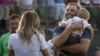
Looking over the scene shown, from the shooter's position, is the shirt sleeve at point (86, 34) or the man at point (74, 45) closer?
the man at point (74, 45)

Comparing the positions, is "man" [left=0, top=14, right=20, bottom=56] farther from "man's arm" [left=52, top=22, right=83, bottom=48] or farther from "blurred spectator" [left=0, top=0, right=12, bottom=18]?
"blurred spectator" [left=0, top=0, right=12, bottom=18]

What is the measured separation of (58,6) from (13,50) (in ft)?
15.7

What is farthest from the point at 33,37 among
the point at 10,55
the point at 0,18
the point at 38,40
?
Result: the point at 0,18

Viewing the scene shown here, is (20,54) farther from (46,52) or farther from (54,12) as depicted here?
(54,12)

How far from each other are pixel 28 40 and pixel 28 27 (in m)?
0.21

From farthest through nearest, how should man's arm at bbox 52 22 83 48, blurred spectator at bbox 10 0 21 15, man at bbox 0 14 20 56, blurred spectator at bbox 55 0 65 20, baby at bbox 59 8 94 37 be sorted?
blurred spectator at bbox 10 0 21 15, blurred spectator at bbox 55 0 65 20, man at bbox 0 14 20 56, baby at bbox 59 8 94 37, man's arm at bbox 52 22 83 48

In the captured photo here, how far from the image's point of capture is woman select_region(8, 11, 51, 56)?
7.07m

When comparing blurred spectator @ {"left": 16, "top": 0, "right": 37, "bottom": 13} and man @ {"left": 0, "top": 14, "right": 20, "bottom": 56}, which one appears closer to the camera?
man @ {"left": 0, "top": 14, "right": 20, "bottom": 56}

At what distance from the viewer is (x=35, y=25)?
23.5ft

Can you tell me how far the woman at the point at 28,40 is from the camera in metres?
7.07

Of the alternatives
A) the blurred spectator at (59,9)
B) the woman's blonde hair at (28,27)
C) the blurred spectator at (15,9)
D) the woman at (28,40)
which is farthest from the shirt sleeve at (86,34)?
the blurred spectator at (15,9)

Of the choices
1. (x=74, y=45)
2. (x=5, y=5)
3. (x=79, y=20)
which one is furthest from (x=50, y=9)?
(x=74, y=45)

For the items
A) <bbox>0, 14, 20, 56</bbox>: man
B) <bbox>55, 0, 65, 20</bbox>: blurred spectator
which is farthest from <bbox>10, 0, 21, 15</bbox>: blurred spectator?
<bbox>0, 14, 20, 56</bbox>: man

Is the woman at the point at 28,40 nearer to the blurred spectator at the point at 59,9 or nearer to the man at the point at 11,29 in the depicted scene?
the man at the point at 11,29
